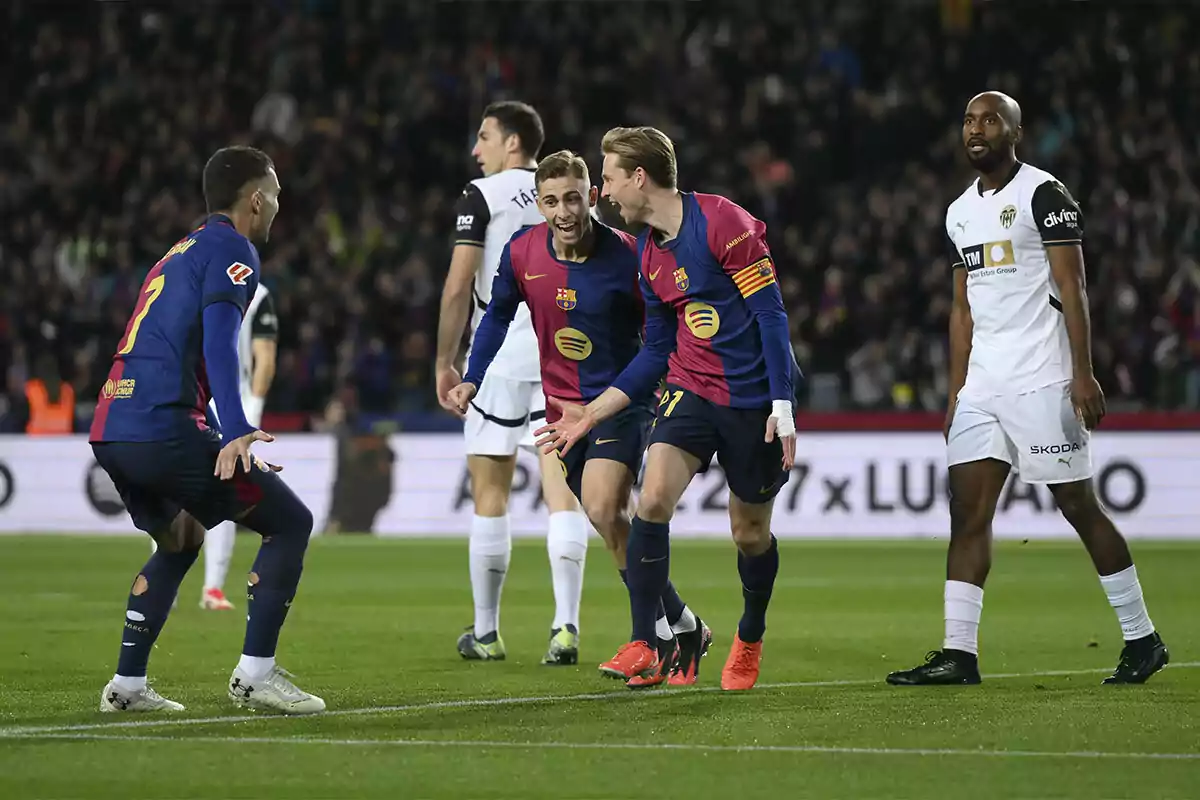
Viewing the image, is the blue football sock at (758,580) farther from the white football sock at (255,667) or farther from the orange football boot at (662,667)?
the white football sock at (255,667)

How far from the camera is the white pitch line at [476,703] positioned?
6.79 m

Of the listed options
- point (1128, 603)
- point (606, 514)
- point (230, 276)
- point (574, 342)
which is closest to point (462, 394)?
point (574, 342)

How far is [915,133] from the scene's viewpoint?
25031 millimetres

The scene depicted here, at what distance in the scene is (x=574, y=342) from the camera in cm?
859

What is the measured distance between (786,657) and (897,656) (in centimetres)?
55

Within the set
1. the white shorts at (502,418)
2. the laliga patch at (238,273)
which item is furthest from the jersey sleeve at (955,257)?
the laliga patch at (238,273)

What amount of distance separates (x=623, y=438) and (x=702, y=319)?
2.24 feet

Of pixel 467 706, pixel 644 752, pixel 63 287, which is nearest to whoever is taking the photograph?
pixel 644 752

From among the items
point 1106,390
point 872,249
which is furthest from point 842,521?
point 872,249

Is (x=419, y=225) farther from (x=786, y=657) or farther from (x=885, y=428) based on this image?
(x=786, y=657)

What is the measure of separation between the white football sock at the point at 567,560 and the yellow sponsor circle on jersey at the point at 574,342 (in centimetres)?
134

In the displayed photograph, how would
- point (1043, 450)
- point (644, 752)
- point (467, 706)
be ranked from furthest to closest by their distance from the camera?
point (1043, 450) → point (467, 706) → point (644, 752)

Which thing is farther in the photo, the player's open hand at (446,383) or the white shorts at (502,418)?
the white shorts at (502,418)

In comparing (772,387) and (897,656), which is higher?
(772,387)
